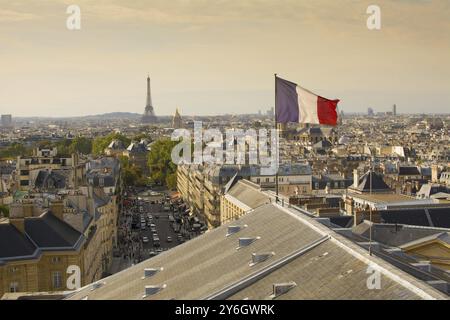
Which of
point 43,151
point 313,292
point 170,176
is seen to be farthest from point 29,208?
point 170,176

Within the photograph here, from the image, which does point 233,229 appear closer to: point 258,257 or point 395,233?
point 258,257

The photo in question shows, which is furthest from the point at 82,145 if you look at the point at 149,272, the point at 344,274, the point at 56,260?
the point at 344,274

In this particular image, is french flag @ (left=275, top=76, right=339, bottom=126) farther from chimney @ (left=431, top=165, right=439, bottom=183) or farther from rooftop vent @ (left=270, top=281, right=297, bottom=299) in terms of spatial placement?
chimney @ (left=431, top=165, right=439, bottom=183)

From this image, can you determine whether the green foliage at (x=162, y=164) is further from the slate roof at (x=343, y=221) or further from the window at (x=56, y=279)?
the window at (x=56, y=279)

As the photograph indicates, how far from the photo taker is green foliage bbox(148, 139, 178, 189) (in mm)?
145000

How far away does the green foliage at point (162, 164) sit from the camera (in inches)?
5709

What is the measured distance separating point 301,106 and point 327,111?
148 centimetres

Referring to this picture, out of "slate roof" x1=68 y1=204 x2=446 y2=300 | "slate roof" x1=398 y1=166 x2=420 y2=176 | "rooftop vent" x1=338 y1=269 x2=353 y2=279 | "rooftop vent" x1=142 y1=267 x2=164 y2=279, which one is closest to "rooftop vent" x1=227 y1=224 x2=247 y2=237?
"slate roof" x1=68 y1=204 x2=446 y2=300

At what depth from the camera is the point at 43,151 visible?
95.1m

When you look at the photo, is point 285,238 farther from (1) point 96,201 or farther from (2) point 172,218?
(2) point 172,218

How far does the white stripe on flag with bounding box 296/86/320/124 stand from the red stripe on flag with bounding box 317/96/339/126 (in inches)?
8.0

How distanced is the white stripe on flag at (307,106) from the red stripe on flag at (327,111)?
0.67 ft

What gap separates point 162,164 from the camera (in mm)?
148000

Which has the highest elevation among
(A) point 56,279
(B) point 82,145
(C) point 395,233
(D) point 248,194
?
(B) point 82,145
